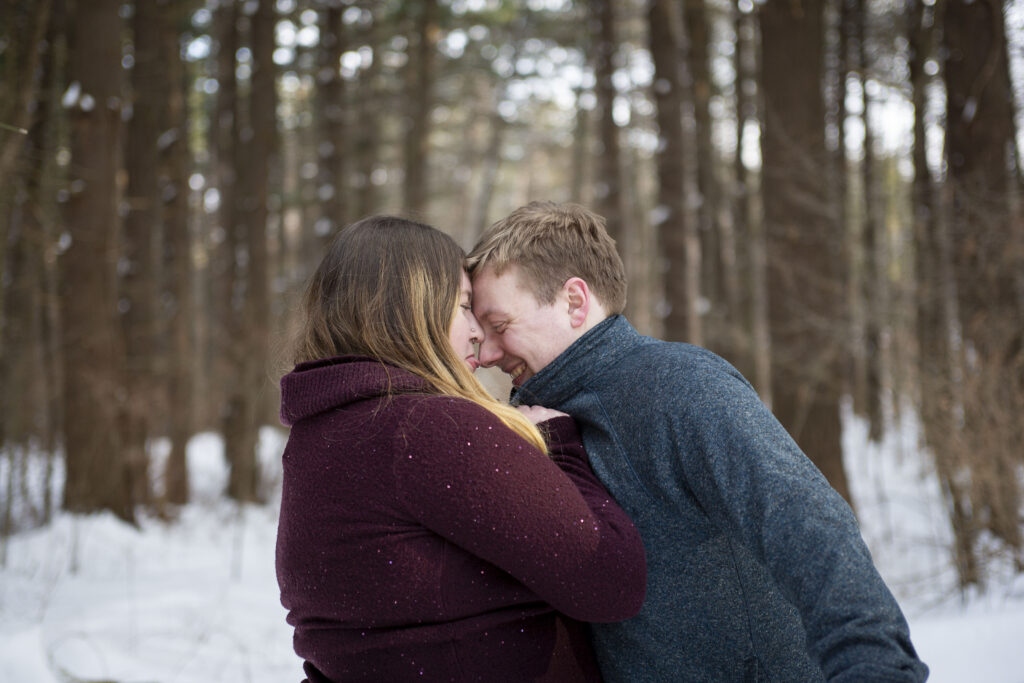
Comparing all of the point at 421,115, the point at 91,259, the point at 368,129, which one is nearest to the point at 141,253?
the point at 91,259

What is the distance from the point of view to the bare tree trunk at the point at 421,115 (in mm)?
13805

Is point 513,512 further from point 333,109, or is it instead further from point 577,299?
point 333,109

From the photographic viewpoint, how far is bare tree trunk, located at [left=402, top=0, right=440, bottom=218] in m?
13.8

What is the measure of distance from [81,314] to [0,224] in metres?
3.93

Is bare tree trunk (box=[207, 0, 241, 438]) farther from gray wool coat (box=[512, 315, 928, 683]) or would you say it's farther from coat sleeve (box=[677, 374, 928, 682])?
coat sleeve (box=[677, 374, 928, 682])

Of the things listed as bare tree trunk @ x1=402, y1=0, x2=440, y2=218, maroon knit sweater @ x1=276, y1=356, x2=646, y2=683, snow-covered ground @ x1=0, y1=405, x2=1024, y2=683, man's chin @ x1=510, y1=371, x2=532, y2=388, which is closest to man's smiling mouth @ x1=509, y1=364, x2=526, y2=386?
man's chin @ x1=510, y1=371, x2=532, y2=388

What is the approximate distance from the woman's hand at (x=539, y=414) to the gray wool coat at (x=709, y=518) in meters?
0.06

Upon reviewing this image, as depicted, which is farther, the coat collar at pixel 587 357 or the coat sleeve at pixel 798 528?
the coat collar at pixel 587 357

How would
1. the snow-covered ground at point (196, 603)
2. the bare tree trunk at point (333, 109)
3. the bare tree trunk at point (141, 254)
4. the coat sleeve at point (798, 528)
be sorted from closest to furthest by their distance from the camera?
the coat sleeve at point (798, 528), the snow-covered ground at point (196, 603), the bare tree trunk at point (141, 254), the bare tree trunk at point (333, 109)

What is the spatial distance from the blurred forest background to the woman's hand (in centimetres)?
67

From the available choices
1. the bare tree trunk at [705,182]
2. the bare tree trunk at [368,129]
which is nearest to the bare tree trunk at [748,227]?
the bare tree trunk at [705,182]

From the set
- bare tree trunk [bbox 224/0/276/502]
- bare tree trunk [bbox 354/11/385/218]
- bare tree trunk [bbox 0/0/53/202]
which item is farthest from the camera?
bare tree trunk [bbox 354/11/385/218]

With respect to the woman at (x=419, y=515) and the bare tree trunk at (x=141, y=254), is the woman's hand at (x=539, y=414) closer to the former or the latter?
the woman at (x=419, y=515)

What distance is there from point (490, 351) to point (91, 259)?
8.19 metres
